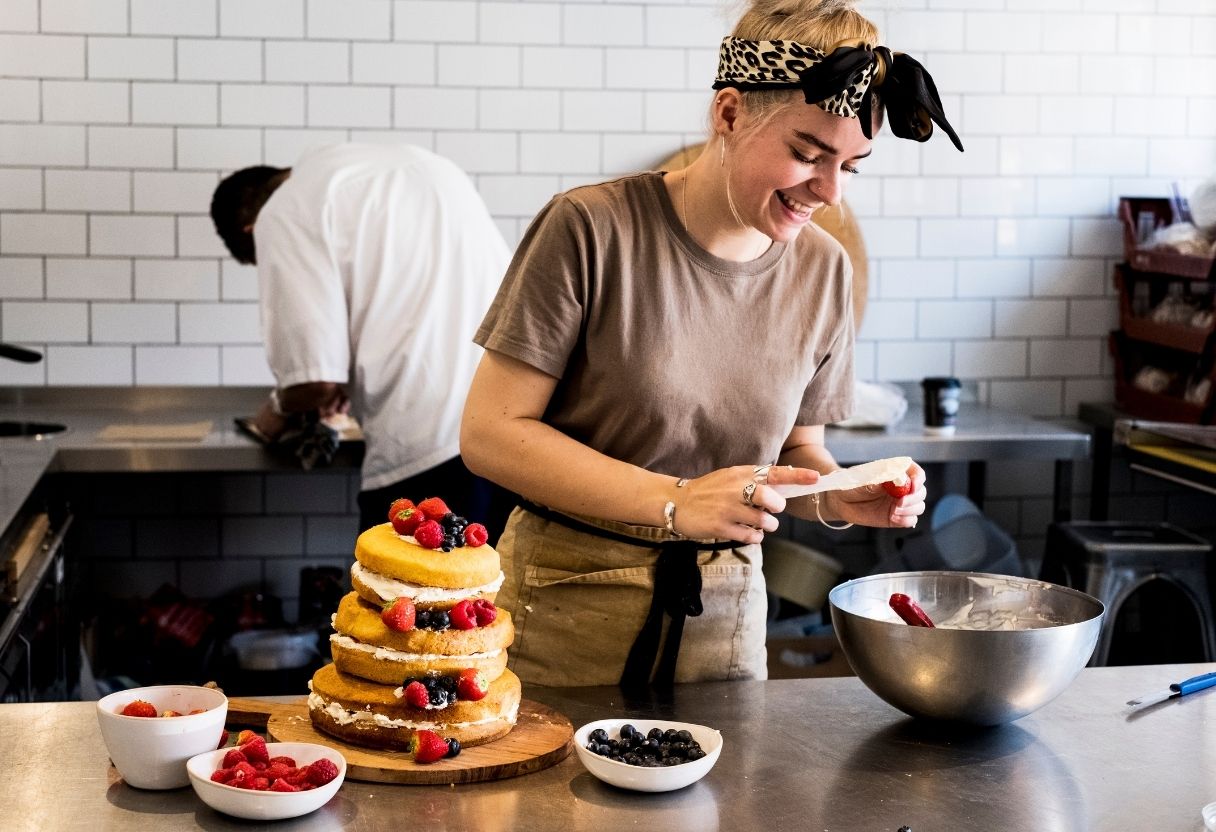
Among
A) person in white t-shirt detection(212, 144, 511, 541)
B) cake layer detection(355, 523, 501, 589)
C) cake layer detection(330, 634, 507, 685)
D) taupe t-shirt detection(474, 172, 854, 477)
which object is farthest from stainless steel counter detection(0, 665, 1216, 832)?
person in white t-shirt detection(212, 144, 511, 541)

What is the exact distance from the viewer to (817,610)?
14.7ft

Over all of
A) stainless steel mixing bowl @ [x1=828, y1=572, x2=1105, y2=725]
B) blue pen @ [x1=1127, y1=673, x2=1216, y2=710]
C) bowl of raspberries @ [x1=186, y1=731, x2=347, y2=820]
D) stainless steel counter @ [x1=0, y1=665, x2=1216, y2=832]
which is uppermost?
stainless steel mixing bowl @ [x1=828, y1=572, x2=1105, y2=725]

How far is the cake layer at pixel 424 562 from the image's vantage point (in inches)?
67.4

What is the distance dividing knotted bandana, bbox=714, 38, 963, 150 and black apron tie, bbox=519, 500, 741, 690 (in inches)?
26.8

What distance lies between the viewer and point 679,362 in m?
2.09

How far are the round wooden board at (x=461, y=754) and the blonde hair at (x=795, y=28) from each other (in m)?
0.88

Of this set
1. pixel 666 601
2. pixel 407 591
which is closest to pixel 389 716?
pixel 407 591

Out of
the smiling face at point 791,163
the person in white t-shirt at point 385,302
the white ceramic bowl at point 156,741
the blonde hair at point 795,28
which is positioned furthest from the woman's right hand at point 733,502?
the person in white t-shirt at point 385,302

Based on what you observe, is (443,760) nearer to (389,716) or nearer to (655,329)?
(389,716)

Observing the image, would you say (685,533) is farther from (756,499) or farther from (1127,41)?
(1127,41)

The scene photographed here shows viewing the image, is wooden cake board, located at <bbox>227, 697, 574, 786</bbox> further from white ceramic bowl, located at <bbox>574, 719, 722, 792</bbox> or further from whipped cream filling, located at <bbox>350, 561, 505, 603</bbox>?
whipped cream filling, located at <bbox>350, 561, 505, 603</bbox>

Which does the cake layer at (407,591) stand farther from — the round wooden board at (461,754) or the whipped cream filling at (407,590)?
the round wooden board at (461,754)

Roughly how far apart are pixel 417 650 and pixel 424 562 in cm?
10

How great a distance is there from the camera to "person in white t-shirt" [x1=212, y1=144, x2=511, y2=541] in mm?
3518
